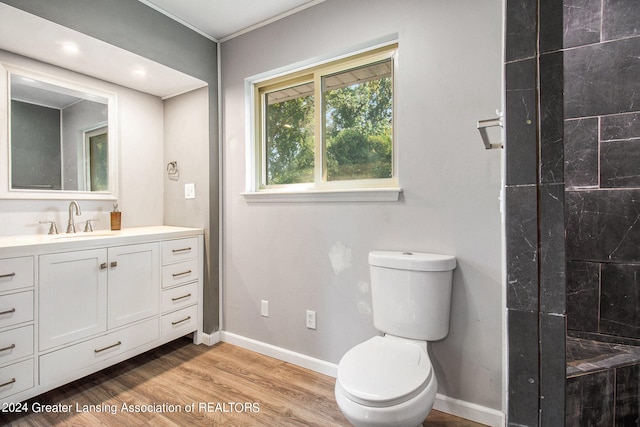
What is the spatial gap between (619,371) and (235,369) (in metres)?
1.93

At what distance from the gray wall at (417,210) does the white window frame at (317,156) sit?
0.19ft

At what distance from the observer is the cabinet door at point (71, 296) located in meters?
1.58

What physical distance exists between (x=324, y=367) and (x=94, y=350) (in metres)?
1.35

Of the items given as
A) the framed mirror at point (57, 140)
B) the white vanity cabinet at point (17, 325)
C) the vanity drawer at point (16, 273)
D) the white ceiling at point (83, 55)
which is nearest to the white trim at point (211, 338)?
the white vanity cabinet at point (17, 325)

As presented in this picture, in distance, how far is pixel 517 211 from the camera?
72cm

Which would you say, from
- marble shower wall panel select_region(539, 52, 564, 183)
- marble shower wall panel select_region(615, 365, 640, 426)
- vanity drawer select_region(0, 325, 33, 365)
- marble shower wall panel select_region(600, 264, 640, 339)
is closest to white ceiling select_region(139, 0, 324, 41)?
marble shower wall panel select_region(539, 52, 564, 183)

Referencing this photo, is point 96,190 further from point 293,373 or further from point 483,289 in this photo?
point 483,289

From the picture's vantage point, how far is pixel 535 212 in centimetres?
70

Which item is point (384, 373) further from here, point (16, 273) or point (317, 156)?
point (16, 273)

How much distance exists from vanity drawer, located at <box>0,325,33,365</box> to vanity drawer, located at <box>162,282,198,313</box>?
701 millimetres

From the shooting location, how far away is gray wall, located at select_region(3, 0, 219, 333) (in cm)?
158

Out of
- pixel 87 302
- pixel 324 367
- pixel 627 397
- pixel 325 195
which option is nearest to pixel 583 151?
pixel 627 397

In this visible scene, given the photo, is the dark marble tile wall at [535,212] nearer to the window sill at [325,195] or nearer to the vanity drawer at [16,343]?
the window sill at [325,195]

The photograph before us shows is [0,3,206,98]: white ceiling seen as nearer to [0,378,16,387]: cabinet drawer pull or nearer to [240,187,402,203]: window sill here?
[240,187,402,203]: window sill
